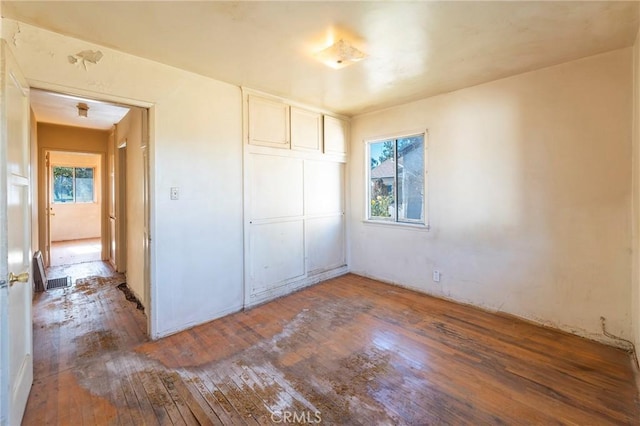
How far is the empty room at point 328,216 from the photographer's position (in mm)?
1832

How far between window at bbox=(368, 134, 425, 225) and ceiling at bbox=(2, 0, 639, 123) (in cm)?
112

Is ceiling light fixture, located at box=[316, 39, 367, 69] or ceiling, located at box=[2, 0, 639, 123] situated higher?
ceiling, located at box=[2, 0, 639, 123]

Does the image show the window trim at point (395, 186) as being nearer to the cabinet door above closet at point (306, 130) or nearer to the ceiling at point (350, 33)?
the cabinet door above closet at point (306, 130)

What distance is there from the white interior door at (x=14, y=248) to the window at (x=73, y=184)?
25.3 feet

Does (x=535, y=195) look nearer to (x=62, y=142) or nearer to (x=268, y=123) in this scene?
(x=268, y=123)

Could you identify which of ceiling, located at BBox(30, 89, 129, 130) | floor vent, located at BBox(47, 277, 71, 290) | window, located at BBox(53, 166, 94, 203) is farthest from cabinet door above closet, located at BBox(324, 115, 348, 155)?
window, located at BBox(53, 166, 94, 203)

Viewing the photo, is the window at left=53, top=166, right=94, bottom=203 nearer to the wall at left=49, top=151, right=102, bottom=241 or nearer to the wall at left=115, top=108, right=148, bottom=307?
the wall at left=49, top=151, right=102, bottom=241

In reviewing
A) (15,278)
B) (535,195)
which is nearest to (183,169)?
(15,278)

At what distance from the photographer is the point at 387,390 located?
1967 mm

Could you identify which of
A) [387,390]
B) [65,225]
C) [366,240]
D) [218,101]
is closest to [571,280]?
[387,390]

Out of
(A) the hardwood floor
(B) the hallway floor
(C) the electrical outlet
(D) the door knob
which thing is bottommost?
(A) the hardwood floor

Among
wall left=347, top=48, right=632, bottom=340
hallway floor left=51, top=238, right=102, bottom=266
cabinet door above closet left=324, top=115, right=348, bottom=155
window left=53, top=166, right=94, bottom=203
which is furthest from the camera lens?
window left=53, top=166, right=94, bottom=203

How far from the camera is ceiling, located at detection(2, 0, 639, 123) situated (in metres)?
1.83

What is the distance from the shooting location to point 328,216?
437cm
